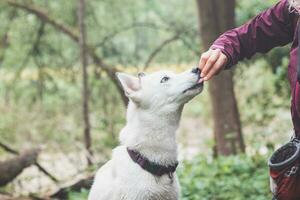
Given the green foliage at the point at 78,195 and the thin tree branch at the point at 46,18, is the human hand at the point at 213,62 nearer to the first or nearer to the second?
the green foliage at the point at 78,195

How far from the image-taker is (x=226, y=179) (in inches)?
305

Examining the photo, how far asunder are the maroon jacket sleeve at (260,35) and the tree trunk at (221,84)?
5626mm

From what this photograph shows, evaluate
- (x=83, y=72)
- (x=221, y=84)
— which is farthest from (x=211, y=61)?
(x=83, y=72)

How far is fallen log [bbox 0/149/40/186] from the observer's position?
841 centimetres

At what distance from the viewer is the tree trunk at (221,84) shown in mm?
9727

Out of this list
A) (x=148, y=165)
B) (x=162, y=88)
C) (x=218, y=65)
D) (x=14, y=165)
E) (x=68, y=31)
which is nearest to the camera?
(x=218, y=65)

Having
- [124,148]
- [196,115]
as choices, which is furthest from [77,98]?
Answer: [124,148]

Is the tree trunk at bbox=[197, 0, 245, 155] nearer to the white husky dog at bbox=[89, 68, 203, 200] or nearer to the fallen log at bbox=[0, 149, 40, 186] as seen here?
the fallen log at bbox=[0, 149, 40, 186]

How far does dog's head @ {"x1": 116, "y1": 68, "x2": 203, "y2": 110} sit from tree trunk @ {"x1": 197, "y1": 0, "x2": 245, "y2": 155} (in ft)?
17.0

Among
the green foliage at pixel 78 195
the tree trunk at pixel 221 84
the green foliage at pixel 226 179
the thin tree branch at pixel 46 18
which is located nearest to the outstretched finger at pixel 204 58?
the green foliage at pixel 226 179

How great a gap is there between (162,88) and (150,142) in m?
0.41

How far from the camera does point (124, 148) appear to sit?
457 cm

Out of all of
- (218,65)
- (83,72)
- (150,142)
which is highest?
(218,65)

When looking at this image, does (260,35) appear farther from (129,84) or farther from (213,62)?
(129,84)
